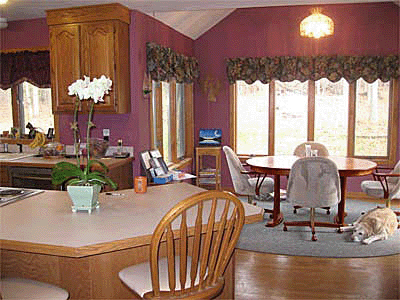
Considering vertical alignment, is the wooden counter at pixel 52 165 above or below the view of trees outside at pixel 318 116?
below

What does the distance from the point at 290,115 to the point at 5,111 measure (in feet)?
13.5

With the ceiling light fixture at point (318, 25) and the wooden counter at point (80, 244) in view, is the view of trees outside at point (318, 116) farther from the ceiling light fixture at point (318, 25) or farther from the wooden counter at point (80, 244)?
the wooden counter at point (80, 244)

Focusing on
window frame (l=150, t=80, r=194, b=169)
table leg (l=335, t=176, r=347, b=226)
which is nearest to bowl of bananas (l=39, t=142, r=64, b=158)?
window frame (l=150, t=80, r=194, b=169)

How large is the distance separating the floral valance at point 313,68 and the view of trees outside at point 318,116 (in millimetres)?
193

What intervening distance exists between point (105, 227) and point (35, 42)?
12.7 feet

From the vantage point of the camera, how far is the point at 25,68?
17.1 feet

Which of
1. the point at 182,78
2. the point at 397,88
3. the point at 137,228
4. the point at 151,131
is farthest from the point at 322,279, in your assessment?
the point at 397,88

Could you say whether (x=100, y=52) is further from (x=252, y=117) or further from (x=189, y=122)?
(x=252, y=117)

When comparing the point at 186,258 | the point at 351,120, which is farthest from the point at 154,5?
the point at 351,120

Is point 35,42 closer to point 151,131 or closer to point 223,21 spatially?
point 151,131

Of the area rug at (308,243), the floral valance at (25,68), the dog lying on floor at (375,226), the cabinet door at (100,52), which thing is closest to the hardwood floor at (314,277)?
the area rug at (308,243)

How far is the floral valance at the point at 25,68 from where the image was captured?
516cm

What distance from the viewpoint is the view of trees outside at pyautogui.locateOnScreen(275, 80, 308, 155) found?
6.64m

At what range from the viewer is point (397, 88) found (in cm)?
626
